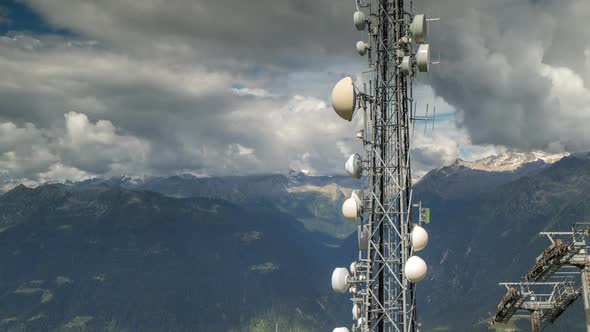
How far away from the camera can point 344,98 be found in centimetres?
3038

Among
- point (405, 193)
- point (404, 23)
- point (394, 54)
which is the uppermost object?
point (404, 23)

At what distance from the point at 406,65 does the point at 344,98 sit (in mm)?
4130

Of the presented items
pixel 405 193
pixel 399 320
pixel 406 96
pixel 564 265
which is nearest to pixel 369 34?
pixel 406 96

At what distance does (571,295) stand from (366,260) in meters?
27.3

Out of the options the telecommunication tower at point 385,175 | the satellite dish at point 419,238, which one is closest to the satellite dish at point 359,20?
the telecommunication tower at point 385,175

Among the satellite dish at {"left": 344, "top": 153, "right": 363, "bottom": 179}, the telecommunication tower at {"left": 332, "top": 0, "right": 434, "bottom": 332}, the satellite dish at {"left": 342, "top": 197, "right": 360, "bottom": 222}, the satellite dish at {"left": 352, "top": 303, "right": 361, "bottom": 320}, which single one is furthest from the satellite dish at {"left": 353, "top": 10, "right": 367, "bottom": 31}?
the satellite dish at {"left": 352, "top": 303, "right": 361, "bottom": 320}

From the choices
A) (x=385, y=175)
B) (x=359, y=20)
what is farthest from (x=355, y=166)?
(x=359, y=20)

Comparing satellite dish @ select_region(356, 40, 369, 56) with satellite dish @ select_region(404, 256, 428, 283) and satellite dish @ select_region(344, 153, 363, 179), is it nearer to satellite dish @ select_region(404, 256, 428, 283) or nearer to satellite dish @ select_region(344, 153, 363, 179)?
satellite dish @ select_region(344, 153, 363, 179)

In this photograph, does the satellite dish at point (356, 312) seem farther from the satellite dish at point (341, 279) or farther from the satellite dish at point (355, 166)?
the satellite dish at point (355, 166)

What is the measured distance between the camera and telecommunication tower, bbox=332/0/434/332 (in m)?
30.5

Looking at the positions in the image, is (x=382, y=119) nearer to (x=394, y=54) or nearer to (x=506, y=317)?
(x=394, y=54)

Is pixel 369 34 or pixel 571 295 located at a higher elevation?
pixel 369 34

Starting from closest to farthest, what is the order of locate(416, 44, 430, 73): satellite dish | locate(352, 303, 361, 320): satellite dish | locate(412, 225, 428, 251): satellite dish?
locate(412, 225, 428, 251): satellite dish
locate(416, 44, 430, 73): satellite dish
locate(352, 303, 361, 320): satellite dish

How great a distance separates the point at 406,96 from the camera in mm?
31906
